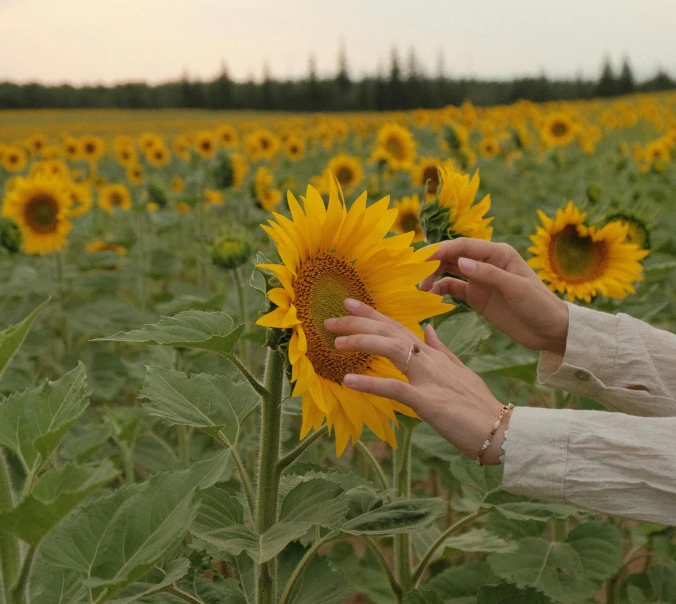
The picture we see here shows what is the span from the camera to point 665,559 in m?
1.93

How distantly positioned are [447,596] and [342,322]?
85 cm

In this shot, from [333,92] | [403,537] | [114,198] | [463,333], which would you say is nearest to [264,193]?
[114,198]

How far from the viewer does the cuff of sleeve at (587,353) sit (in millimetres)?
1366

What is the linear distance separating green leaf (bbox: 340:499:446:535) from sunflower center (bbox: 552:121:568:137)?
6543 millimetres

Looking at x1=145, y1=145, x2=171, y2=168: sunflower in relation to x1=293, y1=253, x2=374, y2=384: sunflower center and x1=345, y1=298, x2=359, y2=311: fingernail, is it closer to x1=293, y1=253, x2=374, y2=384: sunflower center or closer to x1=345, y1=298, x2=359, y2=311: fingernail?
x1=293, y1=253, x2=374, y2=384: sunflower center

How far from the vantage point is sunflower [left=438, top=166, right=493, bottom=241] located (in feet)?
5.31

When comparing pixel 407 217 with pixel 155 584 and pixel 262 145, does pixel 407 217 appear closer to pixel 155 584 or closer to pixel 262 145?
pixel 155 584

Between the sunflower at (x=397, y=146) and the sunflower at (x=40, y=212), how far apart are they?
2.18 meters

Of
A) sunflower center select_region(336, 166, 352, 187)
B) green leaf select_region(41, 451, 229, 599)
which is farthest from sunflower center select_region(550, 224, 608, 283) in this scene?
sunflower center select_region(336, 166, 352, 187)

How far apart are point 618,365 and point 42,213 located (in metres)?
2.96

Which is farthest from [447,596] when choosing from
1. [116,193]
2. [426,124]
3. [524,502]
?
[426,124]

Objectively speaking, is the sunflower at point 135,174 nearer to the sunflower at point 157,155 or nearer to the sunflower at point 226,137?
the sunflower at point 157,155

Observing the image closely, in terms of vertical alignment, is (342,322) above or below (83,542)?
above

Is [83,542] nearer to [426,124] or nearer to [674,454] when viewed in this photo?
[674,454]
